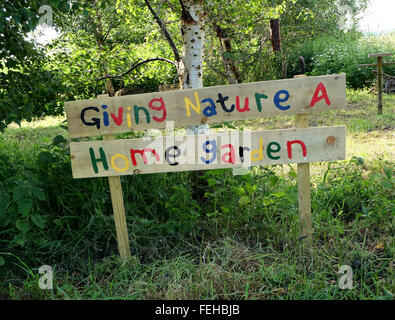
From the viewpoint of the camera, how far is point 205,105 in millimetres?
2350

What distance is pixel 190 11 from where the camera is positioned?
315 cm

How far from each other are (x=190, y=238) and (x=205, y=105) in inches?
41.4

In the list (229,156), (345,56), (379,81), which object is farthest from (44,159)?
(345,56)

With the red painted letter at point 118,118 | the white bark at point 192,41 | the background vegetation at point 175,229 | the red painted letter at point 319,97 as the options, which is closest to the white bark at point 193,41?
the white bark at point 192,41

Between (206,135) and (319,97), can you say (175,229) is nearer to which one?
(206,135)

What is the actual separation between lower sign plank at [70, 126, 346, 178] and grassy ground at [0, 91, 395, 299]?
0.42 m

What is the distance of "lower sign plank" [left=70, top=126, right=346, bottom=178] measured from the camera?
233cm

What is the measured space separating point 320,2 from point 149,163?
15544mm

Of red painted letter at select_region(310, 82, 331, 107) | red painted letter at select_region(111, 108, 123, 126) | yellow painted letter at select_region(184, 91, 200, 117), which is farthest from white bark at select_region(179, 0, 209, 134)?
red painted letter at select_region(310, 82, 331, 107)

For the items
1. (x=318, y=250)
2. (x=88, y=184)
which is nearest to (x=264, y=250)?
(x=318, y=250)

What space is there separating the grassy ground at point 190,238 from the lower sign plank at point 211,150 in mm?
422

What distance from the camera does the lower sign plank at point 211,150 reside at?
7.65 feet

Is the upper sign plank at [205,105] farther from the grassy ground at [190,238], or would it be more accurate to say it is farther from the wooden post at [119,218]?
the grassy ground at [190,238]

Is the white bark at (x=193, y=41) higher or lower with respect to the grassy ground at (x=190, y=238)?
higher
